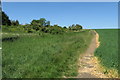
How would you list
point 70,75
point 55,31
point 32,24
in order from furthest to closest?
point 32,24 < point 55,31 < point 70,75

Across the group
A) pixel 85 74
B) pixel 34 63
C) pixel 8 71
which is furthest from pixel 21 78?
pixel 85 74

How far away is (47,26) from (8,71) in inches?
1662

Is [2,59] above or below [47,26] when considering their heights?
below

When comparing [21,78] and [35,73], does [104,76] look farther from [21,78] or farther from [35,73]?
[21,78]

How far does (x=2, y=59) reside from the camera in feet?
37.5

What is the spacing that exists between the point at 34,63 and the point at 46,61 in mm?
907

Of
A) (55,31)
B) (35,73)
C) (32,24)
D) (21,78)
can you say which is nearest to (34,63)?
(35,73)

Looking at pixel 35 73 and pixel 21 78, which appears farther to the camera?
pixel 35 73

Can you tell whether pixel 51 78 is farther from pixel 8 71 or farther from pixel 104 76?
pixel 104 76

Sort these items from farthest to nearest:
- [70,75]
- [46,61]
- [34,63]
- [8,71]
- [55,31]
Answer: [55,31]
[46,61]
[34,63]
[70,75]
[8,71]

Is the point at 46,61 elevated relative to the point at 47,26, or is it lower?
lower

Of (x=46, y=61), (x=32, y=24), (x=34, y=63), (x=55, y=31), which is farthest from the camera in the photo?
(x=32, y=24)

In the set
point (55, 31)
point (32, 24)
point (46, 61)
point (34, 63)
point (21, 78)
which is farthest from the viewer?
point (32, 24)

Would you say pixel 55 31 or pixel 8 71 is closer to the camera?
pixel 8 71
